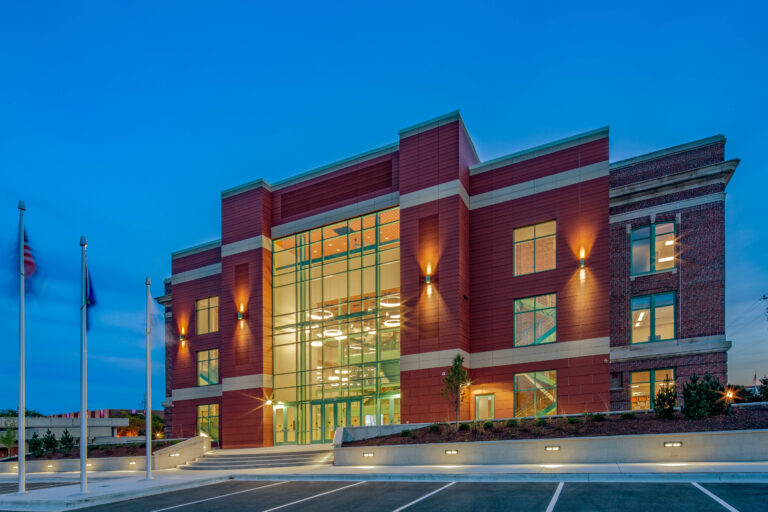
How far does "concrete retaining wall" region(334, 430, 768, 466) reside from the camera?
15703 millimetres

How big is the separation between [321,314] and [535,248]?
12631mm

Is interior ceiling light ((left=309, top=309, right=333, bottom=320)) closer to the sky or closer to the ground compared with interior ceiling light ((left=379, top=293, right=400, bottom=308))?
closer to the ground

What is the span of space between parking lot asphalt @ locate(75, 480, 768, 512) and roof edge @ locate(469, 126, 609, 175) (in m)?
16.0

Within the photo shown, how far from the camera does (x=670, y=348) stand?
2436 cm

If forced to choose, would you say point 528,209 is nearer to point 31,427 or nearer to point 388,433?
point 388,433

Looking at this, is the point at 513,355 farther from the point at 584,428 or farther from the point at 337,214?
the point at 337,214

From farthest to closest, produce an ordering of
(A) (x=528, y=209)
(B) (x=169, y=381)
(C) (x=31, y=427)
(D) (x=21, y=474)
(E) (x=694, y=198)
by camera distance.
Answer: (C) (x=31, y=427), (B) (x=169, y=381), (A) (x=528, y=209), (E) (x=694, y=198), (D) (x=21, y=474)

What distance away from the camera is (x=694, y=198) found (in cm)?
2491

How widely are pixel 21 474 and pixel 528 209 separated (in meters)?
22.6

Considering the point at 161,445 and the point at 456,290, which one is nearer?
the point at 456,290

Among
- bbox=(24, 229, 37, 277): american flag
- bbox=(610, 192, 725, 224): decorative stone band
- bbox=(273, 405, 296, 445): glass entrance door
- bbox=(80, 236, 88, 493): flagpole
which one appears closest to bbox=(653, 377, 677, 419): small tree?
bbox=(610, 192, 725, 224): decorative stone band

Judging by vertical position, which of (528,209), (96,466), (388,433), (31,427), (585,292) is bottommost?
(31,427)

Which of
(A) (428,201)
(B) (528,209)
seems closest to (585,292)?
(B) (528,209)

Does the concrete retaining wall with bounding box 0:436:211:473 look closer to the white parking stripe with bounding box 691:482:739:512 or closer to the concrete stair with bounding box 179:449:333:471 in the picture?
the concrete stair with bounding box 179:449:333:471
